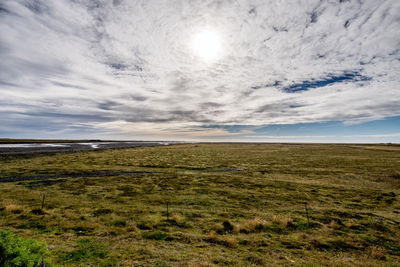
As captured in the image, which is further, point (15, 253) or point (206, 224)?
point (206, 224)

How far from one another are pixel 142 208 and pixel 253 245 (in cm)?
1173

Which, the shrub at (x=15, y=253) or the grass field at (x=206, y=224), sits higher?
the shrub at (x=15, y=253)

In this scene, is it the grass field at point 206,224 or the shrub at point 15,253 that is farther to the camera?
the grass field at point 206,224

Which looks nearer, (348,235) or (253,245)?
(253,245)

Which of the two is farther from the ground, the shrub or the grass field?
the shrub

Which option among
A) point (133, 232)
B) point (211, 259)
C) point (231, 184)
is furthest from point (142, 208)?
point (231, 184)

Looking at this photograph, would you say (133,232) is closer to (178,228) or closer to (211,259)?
(178,228)

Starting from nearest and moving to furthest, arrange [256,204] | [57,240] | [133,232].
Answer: [57,240]
[133,232]
[256,204]

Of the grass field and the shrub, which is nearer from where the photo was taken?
A: the shrub

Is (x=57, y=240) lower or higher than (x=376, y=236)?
higher

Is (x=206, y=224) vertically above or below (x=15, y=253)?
below

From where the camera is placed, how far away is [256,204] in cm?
2144

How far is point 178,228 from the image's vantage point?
14828mm

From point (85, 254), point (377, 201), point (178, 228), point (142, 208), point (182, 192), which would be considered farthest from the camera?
point (182, 192)
